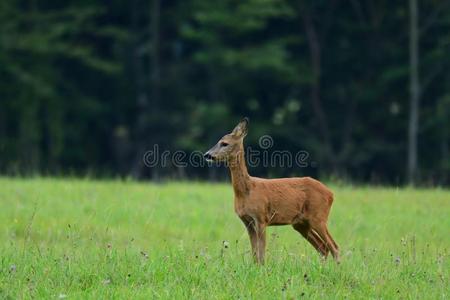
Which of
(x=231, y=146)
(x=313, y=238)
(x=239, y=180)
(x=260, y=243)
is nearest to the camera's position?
(x=260, y=243)

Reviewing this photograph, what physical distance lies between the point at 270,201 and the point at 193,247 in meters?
1.26

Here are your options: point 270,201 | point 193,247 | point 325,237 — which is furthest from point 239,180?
point 193,247

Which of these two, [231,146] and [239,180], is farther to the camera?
[231,146]

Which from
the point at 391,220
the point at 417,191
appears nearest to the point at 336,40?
the point at 417,191

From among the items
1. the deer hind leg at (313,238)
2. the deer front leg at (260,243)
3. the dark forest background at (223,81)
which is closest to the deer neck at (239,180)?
the deer front leg at (260,243)

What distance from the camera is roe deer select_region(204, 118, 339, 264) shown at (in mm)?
9992

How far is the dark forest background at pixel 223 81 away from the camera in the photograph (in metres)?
32.9

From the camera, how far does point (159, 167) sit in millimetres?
31141

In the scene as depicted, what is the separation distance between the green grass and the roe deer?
0.21 metres

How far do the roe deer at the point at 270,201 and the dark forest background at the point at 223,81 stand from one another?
→ 20561 millimetres

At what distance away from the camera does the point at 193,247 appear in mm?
10977

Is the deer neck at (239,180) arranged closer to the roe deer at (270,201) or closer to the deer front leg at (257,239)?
the roe deer at (270,201)

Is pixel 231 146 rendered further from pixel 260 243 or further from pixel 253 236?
pixel 260 243

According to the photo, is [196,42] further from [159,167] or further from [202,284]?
[202,284]
